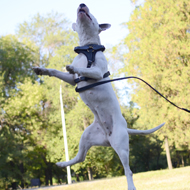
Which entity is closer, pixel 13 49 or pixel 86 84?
pixel 86 84

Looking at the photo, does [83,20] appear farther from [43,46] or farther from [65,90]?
Result: [43,46]

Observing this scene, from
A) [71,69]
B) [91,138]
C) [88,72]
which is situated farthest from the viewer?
[91,138]

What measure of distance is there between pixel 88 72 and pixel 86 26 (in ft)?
2.36

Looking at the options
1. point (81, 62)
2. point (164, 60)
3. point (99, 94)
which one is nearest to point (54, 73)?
point (81, 62)

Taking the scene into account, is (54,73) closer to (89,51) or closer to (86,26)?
(89,51)

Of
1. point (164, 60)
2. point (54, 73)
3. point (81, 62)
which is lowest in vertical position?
point (54, 73)

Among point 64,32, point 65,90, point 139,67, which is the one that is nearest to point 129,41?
point 139,67

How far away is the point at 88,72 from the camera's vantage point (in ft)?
9.94

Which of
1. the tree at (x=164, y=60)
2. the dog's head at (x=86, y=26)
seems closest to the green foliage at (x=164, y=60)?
the tree at (x=164, y=60)

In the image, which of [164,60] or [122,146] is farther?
[164,60]

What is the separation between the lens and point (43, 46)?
2795cm

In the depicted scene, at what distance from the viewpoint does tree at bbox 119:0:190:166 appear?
1331 centimetres

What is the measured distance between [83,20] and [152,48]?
11729 mm

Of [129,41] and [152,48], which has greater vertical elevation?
[129,41]
